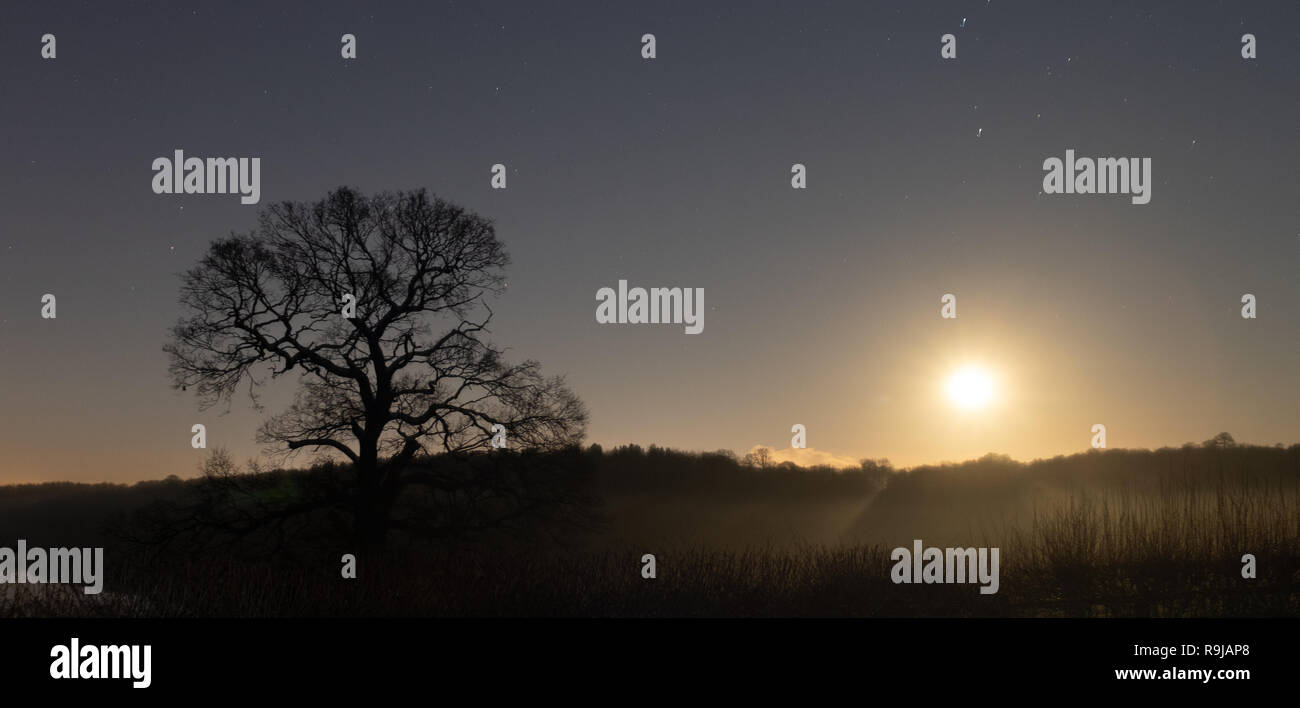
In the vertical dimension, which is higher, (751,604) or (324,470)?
(324,470)

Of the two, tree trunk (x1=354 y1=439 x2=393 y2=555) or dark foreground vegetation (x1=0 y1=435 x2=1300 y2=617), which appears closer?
dark foreground vegetation (x1=0 y1=435 x2=1300 y2=617)

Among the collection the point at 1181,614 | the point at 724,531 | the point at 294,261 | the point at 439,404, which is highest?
the point at 294,261

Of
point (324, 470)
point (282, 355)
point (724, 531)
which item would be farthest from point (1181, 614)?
point (724, 531)

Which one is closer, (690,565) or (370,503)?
(690,565)

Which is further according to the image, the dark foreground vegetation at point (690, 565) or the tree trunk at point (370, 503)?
the tree trunk at point (370, 503)

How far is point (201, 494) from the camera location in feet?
95.5
